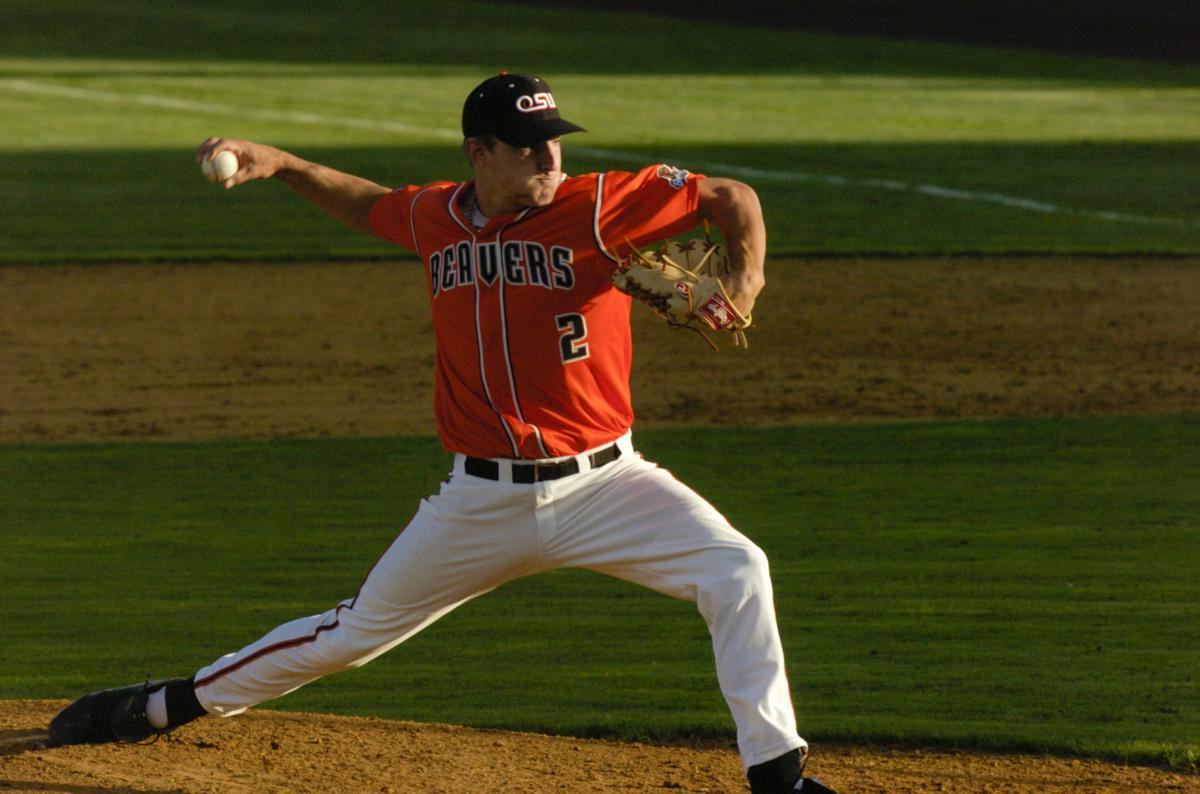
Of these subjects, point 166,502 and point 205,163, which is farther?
point 166,502

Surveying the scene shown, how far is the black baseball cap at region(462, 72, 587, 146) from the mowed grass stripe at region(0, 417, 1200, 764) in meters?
1.98

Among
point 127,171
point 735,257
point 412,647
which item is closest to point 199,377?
point 412,647

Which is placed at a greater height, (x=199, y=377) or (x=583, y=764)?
(x=199, y=377)

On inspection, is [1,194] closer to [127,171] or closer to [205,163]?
[127,171]

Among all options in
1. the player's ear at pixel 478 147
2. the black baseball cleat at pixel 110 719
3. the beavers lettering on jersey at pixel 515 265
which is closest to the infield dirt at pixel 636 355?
the black baseball cleat at pixel 110 719

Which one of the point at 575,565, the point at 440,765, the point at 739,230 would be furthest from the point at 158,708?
the point at 739,230

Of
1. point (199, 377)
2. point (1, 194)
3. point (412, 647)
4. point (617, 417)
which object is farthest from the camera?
point (1, 194)

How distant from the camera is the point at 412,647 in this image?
632cm

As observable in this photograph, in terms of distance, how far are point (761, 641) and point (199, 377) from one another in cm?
715

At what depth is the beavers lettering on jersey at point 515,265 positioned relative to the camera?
441cm

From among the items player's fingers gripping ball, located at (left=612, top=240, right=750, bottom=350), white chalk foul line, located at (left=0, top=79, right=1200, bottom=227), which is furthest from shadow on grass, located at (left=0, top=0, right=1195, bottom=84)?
player's fingers gripping ball, located at (left=612, top=240, right=750, bottom=350)

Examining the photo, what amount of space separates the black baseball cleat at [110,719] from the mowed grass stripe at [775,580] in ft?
2.73

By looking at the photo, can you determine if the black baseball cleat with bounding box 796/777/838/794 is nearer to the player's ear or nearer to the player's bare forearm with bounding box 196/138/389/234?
the player's ear

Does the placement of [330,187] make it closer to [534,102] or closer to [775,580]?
[534,102]
